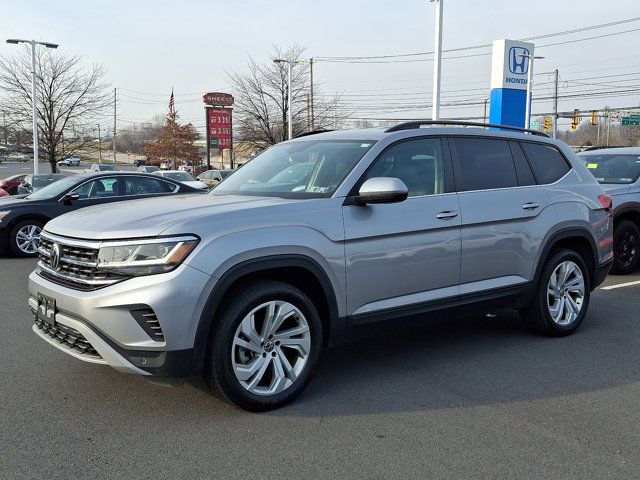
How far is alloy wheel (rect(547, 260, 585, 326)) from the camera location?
5.53 metres

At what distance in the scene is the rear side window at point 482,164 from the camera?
4895 millimetres

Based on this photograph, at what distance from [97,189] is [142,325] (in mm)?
8326

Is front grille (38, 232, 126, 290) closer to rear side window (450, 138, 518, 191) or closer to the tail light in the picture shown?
rear side window (450, 138, 518, 191)

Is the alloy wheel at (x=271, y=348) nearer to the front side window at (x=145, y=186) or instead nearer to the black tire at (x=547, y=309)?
the black tire at (x=547, y=309)

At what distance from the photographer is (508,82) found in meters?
16.7

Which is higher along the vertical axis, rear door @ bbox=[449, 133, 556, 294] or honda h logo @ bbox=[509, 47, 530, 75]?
A: honda h logo @ bbox=[509, 47, 530, 75]

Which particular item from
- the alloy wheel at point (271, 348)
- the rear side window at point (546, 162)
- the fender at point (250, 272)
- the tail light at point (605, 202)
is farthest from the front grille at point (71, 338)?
the tail light at point (605, 202)

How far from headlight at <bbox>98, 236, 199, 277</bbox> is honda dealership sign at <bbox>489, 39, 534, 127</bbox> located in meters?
14.6

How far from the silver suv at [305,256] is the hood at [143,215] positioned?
2cm

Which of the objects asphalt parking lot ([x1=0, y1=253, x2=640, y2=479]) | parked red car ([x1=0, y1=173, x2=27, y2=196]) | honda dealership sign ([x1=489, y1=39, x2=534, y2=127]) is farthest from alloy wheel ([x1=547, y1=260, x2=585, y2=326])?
parked red car ([x1=0, y1=173, x2=27, y2=196])

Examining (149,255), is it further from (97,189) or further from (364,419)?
(97,189)

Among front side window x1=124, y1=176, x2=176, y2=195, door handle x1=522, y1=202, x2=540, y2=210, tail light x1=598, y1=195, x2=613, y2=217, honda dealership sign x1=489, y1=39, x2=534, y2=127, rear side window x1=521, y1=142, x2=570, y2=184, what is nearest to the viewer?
door handle x1=522, y1=202, x2=540, y2=210

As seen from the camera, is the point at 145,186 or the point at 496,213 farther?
the point at 145,186

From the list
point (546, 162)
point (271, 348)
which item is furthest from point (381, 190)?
point (546, 162)
